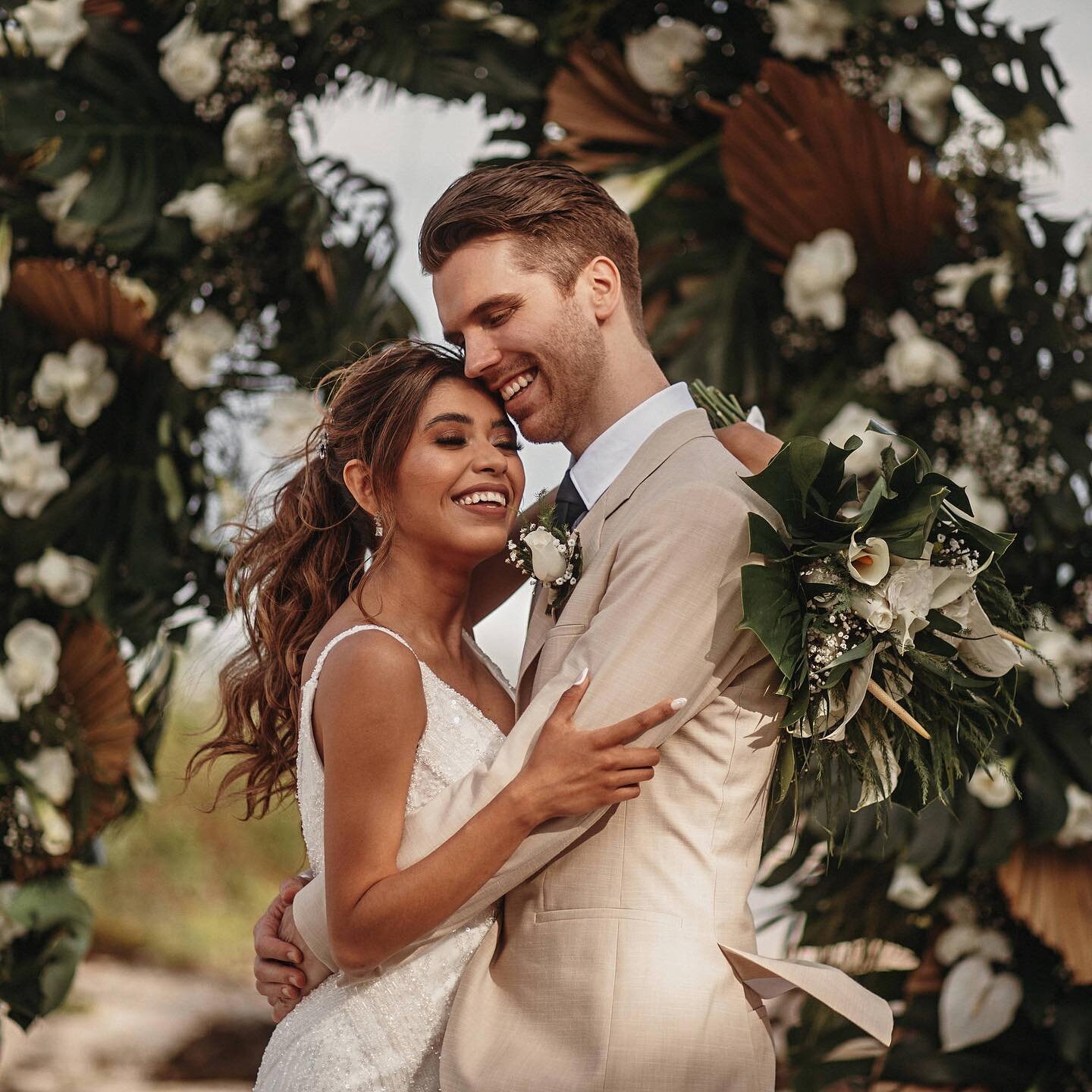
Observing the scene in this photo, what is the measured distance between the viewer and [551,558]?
2.20 m

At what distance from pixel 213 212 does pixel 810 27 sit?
6.01 ft

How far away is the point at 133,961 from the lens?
25.6 feet

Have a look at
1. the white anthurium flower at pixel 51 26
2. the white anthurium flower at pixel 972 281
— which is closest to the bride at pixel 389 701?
the white anthurium flower at pixel 972 281

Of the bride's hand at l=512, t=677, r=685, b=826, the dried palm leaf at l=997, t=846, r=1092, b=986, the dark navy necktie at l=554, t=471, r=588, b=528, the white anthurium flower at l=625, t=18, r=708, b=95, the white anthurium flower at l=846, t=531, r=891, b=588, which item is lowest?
the dried palm leaf at l=997, t=846, r=1092, b=986

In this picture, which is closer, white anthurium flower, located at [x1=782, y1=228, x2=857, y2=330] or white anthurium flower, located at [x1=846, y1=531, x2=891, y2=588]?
white anthurium flower, located at [x1=846, y1=531, x2=891, y2=588]

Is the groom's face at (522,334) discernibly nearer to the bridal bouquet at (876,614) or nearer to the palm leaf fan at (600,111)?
the bridal bouquet at (876,614)

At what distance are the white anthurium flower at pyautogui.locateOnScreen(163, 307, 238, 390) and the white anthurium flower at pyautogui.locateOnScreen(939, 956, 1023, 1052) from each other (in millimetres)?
2794

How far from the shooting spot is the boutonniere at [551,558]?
2205 mm

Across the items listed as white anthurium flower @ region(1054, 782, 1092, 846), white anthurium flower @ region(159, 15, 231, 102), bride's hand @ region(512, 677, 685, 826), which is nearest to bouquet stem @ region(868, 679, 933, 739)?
bride's hand @ region(512, 677, 685, 826)

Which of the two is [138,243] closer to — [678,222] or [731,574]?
[678,222]

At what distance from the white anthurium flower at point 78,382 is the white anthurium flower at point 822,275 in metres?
2.20

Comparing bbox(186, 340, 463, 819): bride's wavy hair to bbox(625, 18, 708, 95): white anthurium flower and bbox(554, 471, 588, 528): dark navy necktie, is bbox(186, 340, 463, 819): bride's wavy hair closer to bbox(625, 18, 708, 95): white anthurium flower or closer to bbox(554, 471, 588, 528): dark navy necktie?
bbox(554, 471, 588, 528): dark navy necktie

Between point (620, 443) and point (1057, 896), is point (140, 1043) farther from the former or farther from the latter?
point (620, 443)

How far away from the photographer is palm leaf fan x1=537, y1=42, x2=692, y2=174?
13.0ft
